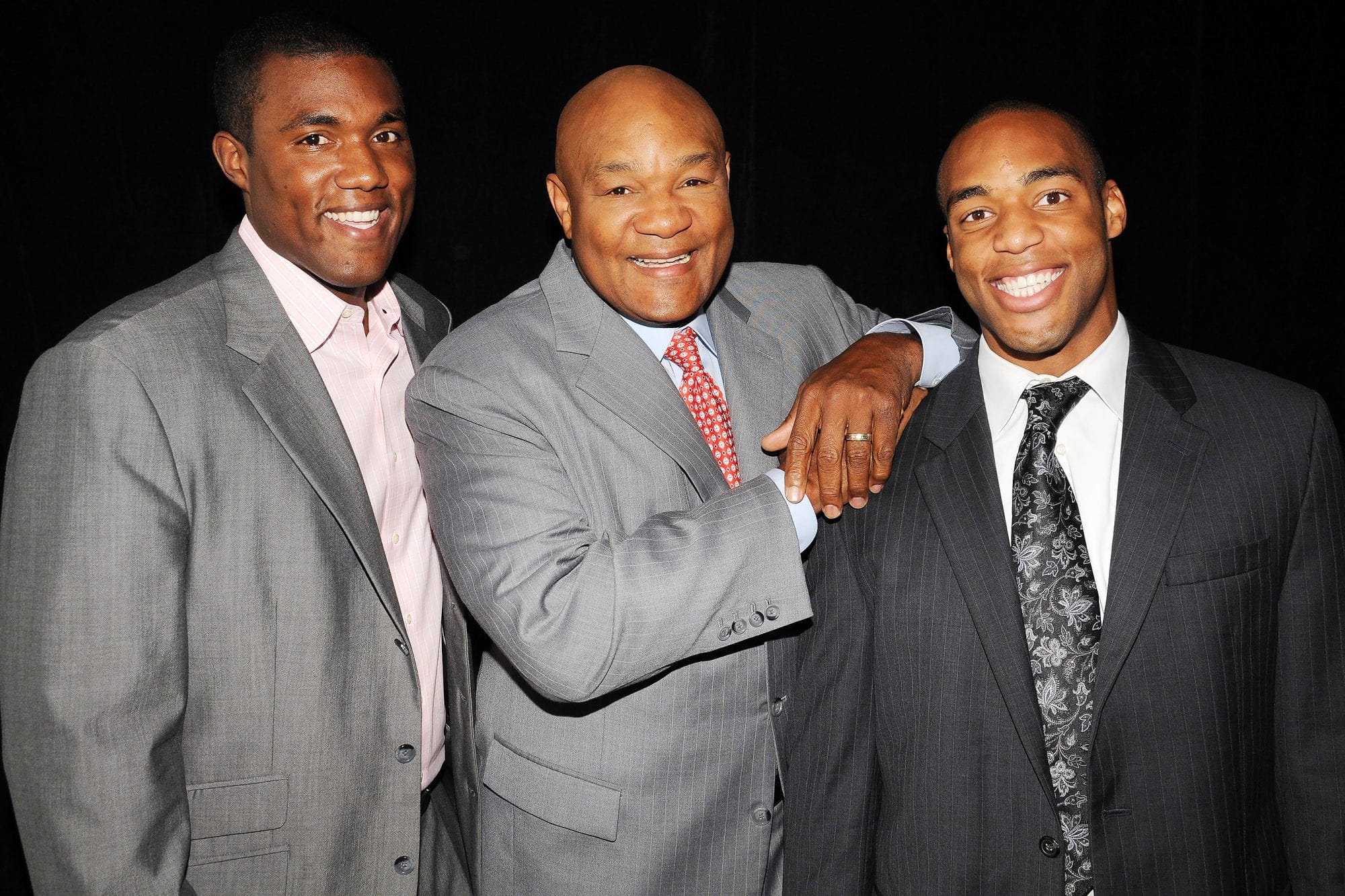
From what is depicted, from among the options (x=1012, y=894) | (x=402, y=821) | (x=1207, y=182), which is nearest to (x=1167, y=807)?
(x=1012, y=894)

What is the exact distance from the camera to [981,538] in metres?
1.72

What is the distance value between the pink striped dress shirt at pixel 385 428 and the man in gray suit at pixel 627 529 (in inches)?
5.9

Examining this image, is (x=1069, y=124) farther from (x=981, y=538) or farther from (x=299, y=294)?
(x=299, y=294)

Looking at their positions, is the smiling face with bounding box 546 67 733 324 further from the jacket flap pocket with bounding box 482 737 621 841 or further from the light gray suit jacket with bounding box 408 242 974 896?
the jacket flap pocket with bounding box 482 737 621 841

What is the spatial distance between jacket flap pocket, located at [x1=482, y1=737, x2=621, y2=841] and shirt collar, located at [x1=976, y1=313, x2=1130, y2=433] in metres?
0.97

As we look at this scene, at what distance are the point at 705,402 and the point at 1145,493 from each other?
0.81 metres

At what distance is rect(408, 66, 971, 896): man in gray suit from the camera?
1.73 m

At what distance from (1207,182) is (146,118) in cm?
282

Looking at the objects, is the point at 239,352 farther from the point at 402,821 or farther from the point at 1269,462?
the point at 1269,462

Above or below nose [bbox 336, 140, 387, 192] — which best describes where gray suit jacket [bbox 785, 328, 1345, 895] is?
below

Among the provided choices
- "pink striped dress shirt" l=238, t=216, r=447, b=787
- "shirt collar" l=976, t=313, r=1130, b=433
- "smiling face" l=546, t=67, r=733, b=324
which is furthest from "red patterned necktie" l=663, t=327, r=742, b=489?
"pink striped dress shirt" l=238, t=216, r=447, b=787

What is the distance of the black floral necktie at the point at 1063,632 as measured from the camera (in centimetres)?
166

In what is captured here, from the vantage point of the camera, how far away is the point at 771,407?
204cm

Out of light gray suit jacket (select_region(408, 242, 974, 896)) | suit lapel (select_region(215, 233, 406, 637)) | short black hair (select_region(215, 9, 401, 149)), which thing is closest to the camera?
light gray suit jacket (select_region(408, 242, 974, 896))
